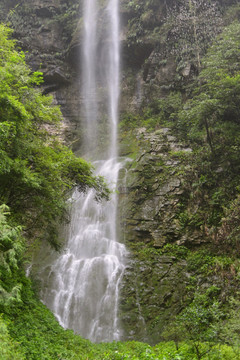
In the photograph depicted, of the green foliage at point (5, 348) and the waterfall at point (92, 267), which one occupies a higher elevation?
the waterfall at point (92, 267)

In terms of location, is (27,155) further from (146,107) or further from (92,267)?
(146,107)

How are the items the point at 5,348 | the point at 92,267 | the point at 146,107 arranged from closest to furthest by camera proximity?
the point at 5,348 < the point at 92,267 < the point at 146,107

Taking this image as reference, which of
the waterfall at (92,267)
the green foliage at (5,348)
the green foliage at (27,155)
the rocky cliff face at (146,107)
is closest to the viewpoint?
the green foliage at (5,348)

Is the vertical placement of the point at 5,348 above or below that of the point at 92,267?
below

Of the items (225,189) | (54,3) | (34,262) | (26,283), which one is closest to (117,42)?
(54,3)

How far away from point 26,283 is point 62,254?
679 centimetres

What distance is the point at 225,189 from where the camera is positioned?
13805mm

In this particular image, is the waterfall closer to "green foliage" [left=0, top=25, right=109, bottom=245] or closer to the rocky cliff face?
the rocky cliff face

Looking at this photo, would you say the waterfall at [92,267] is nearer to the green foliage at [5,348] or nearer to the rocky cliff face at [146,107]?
the rocky cliff face at [146,107]

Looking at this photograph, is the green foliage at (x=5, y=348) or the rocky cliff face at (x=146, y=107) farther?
the rocky cliff face at (x=146, y=107)

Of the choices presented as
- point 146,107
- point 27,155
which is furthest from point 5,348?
point 146,107

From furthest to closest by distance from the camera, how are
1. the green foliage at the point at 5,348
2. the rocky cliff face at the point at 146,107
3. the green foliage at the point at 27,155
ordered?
the rocky cliff face at the point at 146,107
the green foliage at the point at 27,155
the green foliage at the point at 5,348

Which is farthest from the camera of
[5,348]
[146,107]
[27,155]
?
[146,107]

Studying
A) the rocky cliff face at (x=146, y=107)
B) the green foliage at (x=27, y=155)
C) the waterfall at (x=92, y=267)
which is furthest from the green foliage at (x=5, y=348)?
the rocky cliff face at (x=146, y=107)
